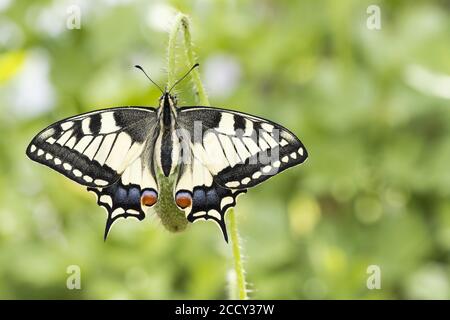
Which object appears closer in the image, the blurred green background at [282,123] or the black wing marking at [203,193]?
the black wing marking at [203,193]

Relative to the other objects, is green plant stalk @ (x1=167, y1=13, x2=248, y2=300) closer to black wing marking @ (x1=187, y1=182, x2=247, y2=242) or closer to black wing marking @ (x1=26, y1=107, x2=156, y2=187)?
black wing marking @ (x1=187, y1=182, x2=247, y2=242)

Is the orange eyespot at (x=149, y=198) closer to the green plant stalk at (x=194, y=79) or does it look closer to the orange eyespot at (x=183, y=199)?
the orange eyespot at (x=183, y=199)

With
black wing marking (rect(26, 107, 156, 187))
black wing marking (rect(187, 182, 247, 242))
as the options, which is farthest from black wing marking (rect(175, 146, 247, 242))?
black wing marking (rect(26, 107, 156, 187))

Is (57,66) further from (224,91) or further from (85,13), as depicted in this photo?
(224,91)

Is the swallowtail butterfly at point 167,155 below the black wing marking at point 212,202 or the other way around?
the other way around

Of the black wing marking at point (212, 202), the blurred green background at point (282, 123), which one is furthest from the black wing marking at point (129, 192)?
the blurred green background at point (282, 123)

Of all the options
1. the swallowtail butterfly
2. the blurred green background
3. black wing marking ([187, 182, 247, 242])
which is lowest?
black wing marking ([187, 182, 247, 242])

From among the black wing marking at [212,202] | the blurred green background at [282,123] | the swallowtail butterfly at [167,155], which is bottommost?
the black wing marking at [212,202]
